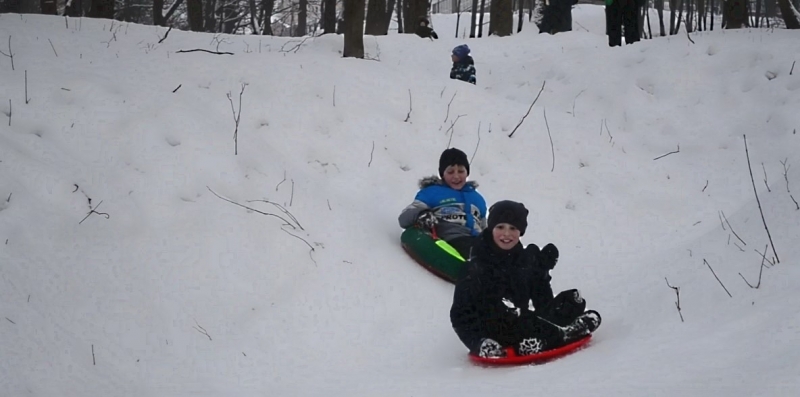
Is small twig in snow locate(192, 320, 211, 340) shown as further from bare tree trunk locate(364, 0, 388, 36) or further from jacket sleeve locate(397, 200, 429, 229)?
bare tree trunk locate(364, 0, 388, 36)

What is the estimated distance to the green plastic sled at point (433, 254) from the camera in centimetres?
511

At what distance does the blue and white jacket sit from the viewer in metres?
5.47

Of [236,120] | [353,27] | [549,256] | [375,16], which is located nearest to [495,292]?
[549,256]

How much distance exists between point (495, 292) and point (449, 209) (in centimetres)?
165

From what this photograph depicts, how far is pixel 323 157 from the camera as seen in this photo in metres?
6.28

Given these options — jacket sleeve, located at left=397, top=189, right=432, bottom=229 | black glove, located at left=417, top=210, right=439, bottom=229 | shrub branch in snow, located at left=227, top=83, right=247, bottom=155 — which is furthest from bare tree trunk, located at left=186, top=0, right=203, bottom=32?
black glove, located at left=417, top=210, right=439, bottom=229

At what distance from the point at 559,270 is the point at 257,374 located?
2971mm

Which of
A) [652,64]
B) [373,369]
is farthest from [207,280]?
[652,64]

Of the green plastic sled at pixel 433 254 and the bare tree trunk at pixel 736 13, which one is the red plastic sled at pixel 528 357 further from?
the bare tree trunk at pixel 736 13

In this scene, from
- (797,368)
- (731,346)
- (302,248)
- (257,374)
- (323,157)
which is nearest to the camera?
(797,368)

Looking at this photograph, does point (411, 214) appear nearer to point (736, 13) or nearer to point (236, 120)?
point (236, 120)

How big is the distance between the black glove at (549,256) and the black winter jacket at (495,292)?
1.4 inches

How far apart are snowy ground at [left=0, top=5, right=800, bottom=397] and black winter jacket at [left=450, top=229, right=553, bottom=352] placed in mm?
243

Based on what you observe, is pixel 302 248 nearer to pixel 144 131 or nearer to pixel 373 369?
pixel 373 369
